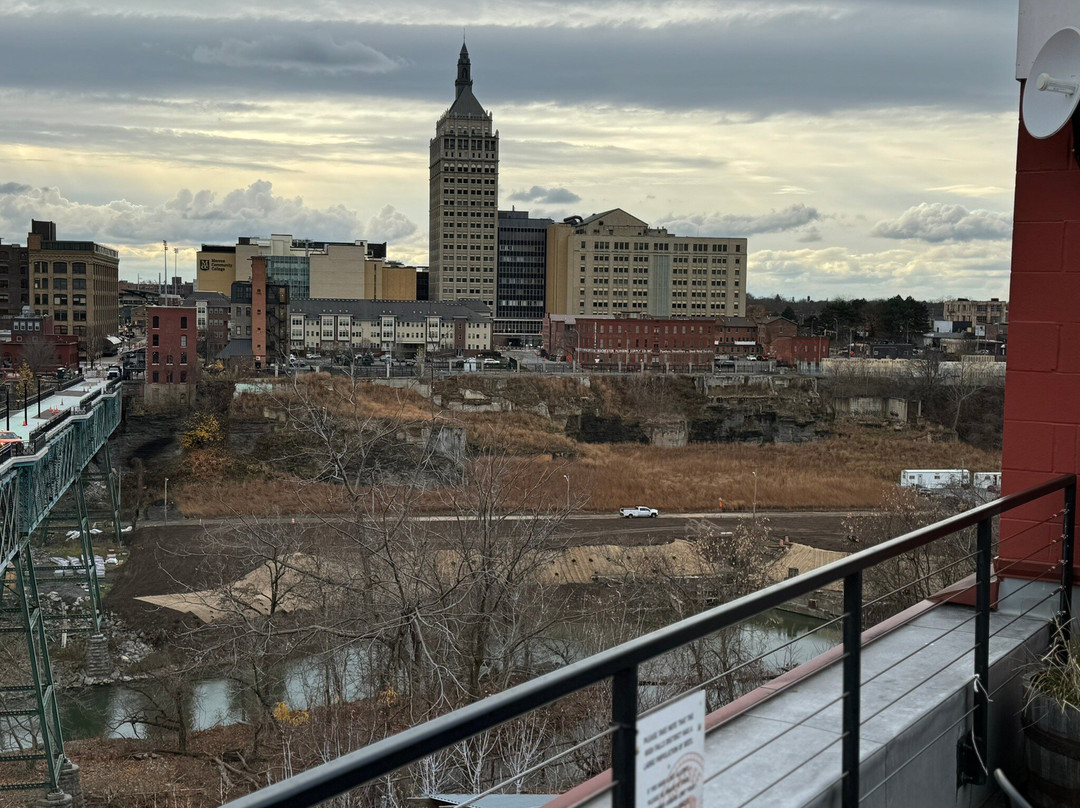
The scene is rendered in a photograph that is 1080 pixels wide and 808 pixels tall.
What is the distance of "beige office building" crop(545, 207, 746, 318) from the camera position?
11900 cm

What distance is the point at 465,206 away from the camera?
130 m

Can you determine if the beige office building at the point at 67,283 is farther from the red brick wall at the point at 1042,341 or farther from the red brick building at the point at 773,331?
the red brick wall at the point at 1042,341

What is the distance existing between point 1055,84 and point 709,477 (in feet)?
150

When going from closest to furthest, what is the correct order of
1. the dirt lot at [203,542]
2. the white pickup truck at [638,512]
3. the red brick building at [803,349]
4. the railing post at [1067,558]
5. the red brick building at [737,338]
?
the railing post at [1067,558] → the dirt lot at [203,542] → the white pickup truck at [638,512] → the red brick building at [803,349] → the red brick building at [737,338]

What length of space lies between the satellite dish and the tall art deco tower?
122 metres

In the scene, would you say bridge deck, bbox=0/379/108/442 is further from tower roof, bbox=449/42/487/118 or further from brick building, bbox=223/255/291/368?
tower roof, bbox=449/42/487/118

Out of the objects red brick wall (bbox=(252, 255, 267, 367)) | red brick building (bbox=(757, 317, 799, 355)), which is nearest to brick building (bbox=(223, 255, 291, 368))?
red brick wall (bbox=(252, 255, 267, 367))

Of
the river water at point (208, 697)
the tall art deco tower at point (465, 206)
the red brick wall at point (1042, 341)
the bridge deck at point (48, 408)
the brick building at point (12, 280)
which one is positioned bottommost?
the river water at point (208, 697)

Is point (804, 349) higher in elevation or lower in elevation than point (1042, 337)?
lower

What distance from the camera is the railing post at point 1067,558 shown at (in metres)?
4.75

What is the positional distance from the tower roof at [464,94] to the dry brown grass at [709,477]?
84935 millimetres

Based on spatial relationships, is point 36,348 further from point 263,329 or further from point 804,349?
point 804,349

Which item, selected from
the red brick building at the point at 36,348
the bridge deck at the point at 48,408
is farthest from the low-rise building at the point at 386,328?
the bridge deck at the point at 48,408

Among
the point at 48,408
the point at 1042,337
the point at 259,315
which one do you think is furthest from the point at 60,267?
the point at 1042,337
